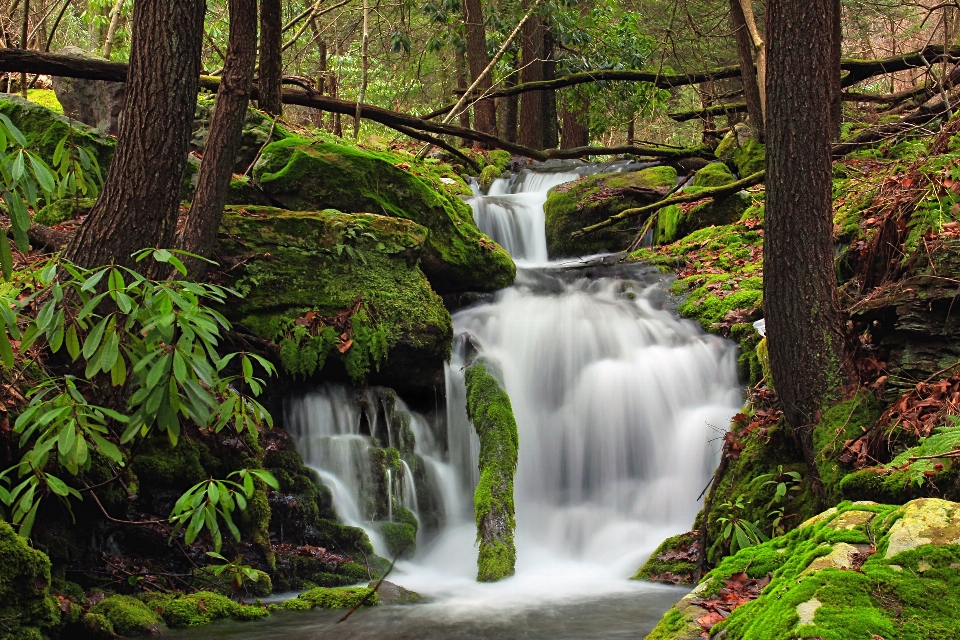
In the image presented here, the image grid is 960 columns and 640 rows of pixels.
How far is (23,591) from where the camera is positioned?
13.3ft

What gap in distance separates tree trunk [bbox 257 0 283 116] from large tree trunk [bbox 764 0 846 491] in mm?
5783

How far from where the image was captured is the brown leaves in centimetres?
346

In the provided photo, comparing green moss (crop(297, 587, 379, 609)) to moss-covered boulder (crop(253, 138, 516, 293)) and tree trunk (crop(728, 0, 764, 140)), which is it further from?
tree trunk (crop(728, 0, 764, 140))

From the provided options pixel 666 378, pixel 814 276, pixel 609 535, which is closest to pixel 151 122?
pixel 814 276

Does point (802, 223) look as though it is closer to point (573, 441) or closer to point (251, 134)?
point (573, 441)

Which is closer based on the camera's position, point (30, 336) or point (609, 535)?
point (30, 336)

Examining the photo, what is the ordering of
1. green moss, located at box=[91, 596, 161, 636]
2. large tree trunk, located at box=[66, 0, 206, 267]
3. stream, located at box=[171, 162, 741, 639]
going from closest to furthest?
green moss, located at box=[91, 596, 161, 636] < stream, located at box=[171, 162, 741, 639] < large tree trunk, located at box=[66, 0, 206, 267]

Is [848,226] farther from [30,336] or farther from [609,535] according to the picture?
[30,336]

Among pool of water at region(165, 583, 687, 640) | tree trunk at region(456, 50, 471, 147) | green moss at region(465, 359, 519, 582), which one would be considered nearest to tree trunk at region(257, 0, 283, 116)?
green moss at region(465, 359, 519, 582)

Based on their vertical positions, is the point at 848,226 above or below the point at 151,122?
below

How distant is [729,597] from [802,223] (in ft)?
9.25

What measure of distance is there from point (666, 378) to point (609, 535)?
79.7 inches

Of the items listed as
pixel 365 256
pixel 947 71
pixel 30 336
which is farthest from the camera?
pixel 947 71

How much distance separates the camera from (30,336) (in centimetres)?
360
